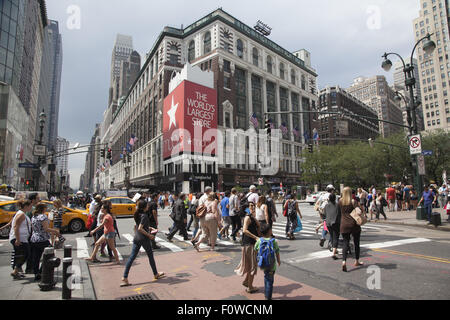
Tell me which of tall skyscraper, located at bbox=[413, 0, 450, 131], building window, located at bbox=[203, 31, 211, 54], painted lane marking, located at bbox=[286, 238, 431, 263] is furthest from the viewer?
tall skyscraper, located at bbox=[413, 0, 450, 131]

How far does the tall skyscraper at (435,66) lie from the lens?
90.1 metres

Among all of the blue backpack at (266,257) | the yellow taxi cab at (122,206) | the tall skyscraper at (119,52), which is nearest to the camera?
the blue backpack at (266,257)

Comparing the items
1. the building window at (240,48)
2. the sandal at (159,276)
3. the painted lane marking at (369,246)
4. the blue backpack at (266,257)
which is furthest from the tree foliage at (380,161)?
the sandal at (159,276)

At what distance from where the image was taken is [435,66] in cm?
9400

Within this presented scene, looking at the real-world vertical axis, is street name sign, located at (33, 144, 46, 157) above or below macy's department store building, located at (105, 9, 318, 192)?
below

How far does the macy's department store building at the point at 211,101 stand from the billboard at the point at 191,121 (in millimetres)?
172

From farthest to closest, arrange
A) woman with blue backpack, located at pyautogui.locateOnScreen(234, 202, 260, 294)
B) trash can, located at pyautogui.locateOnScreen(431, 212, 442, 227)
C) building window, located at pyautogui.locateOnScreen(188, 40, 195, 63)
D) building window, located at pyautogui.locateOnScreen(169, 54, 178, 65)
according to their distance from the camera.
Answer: building window, located at pyautogui.locateOnScreen(188, 40, 195, 63) < building window, located at pyautogui.locateOnScreen(169, 54, 178, 65) < trash can, located at pyautogui.locateOnScreen(431, 212, 442, 227) < woman with blue backpack, located at pyautogui.locateOnScreen(234, 202, 260, 294)

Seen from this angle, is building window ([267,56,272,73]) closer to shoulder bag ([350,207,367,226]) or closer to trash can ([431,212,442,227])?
trash can ([431,212,442,227])

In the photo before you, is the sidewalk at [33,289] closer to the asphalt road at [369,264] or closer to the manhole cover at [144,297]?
the manhole cover at [144,297]

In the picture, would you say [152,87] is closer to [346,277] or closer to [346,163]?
[346,163]

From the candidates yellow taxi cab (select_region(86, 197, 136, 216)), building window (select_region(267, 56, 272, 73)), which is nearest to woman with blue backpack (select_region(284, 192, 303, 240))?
yellow taxi cab (select_region(86, 197, 136, 216))

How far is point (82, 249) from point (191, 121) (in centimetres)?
3596

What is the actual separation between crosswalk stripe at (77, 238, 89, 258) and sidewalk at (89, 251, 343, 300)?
56.6 inches

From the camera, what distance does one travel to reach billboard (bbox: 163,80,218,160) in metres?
43.8
